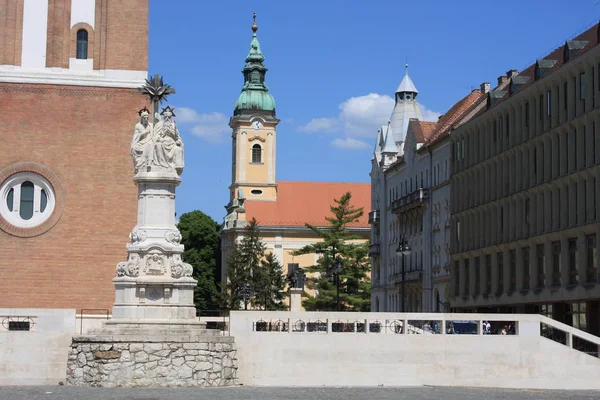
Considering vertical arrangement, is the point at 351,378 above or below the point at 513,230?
below

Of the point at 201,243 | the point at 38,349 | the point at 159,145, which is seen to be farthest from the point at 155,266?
the point at 201,243

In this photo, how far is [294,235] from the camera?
116 m

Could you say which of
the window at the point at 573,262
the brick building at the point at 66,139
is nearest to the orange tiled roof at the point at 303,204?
the window at the point at 573,262

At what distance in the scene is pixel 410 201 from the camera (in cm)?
7612

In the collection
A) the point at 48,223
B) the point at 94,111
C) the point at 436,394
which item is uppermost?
the point at 94,111

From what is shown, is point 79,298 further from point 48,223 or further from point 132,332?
point 132,332

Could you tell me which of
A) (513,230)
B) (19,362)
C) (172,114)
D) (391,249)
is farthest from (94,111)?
(391,249)

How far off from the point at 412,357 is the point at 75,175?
15.5 m

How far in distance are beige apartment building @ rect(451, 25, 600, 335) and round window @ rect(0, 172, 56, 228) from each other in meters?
20.7

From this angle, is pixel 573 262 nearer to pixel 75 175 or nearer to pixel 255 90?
pixel 75 175

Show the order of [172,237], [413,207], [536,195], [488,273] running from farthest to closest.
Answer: [413,207] < [488,273] < [536,195] < [172,237]

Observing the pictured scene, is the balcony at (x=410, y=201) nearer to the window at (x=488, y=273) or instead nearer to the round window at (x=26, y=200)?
the window at (x=488, y=273)

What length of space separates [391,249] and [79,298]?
150ft

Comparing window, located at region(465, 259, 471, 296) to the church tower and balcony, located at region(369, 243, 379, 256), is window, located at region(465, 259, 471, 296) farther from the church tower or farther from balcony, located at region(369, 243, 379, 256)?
the church tower
